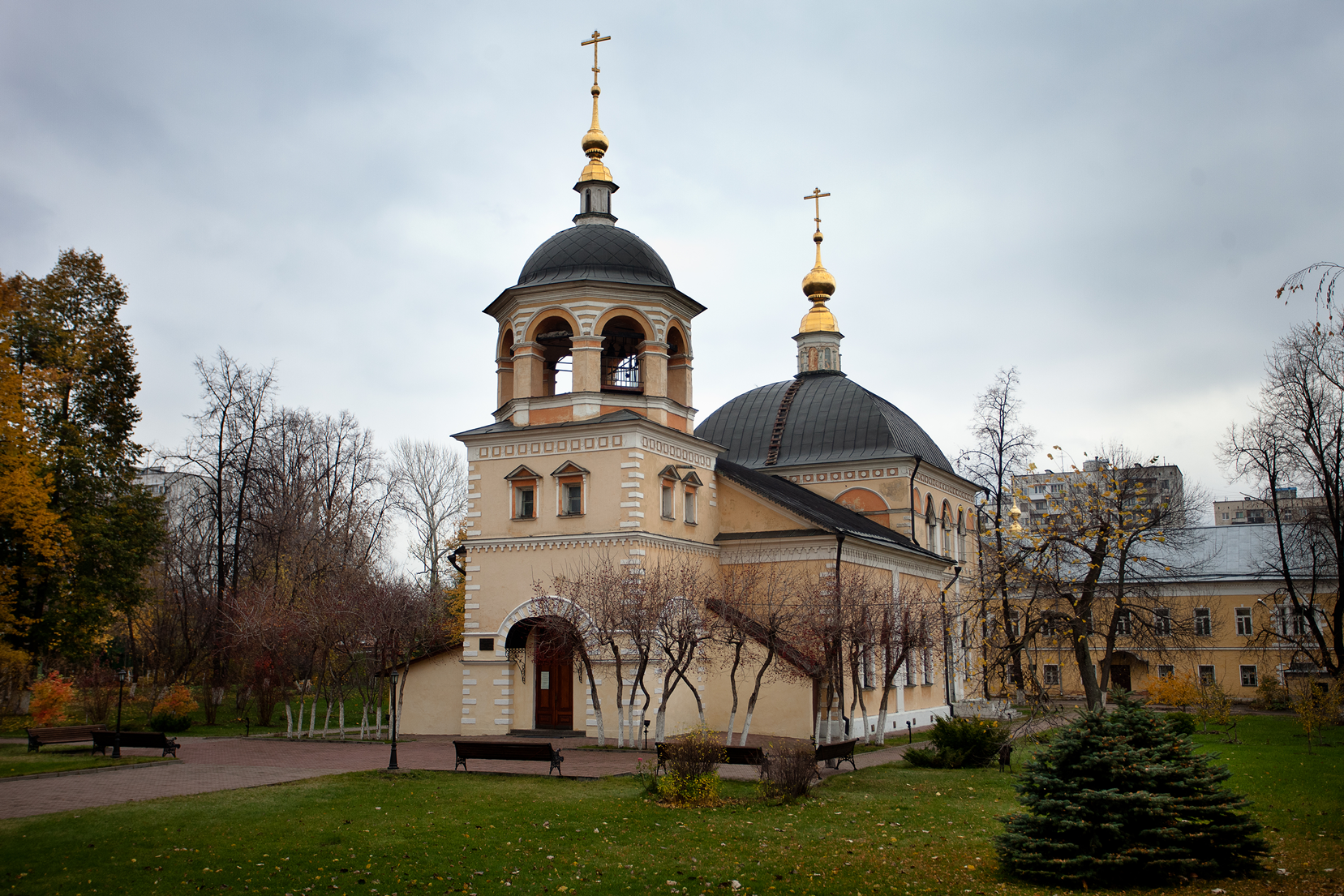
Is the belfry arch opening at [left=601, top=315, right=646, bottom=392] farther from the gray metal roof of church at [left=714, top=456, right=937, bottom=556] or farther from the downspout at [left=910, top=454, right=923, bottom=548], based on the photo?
the downspout at [left=910, top=454, right=923, bottom=548]

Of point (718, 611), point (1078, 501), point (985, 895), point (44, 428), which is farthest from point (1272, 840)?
point (44, 428)

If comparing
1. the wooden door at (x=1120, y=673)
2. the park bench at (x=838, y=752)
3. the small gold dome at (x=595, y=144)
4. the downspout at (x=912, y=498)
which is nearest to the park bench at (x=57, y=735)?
the park bench at (x=838, y=752)

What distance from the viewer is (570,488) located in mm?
23812

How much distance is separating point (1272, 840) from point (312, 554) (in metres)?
31.7

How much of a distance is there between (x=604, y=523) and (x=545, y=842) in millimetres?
12131

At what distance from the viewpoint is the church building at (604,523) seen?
22891mm

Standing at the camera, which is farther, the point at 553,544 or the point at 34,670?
the point at 34,670

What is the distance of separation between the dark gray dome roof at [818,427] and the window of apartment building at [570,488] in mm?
10112

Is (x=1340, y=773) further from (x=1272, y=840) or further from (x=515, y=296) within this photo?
(x=515, y=296)

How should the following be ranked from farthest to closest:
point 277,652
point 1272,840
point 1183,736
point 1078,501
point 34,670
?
point 34,670, point 277,652, point 1078,501, point 1272,840, point 1183,736

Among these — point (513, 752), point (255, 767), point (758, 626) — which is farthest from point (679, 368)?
point (255, 767)

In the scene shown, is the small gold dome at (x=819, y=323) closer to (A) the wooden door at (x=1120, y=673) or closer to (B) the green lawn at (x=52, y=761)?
(A) the wooden door at (x=1120, y=673)

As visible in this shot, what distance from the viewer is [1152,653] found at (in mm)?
42531

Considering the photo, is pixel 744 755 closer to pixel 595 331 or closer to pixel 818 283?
pixel 595 331
